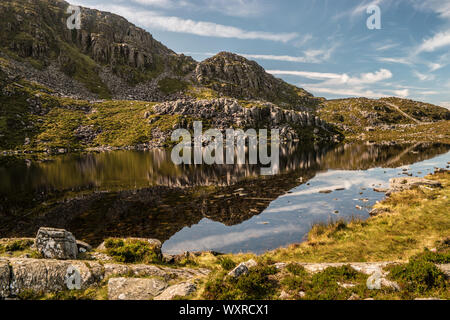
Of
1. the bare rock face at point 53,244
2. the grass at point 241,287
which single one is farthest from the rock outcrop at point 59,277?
the grass at point 241,287

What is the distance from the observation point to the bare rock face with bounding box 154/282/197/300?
11648 millimetres

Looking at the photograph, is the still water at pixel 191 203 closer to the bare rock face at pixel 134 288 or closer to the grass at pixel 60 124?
the bare rock face at pixel 134 288

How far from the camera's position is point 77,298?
12031 mm

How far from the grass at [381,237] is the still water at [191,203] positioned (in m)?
3.33

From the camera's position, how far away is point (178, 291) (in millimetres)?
12031

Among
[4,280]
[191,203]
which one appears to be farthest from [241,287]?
[191,203]

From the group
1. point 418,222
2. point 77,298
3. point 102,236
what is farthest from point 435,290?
point 102,236

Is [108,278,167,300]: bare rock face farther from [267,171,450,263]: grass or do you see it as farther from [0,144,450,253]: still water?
[0,144,450,253]: still water

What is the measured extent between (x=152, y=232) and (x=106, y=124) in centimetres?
17285

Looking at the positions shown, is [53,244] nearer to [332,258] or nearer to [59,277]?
[59,277]

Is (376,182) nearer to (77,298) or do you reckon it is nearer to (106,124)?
(77,298)

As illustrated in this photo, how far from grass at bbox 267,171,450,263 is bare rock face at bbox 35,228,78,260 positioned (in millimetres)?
16552

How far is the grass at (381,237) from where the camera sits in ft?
67.9

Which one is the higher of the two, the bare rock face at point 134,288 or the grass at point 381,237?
the bare rock face at point 134,288
